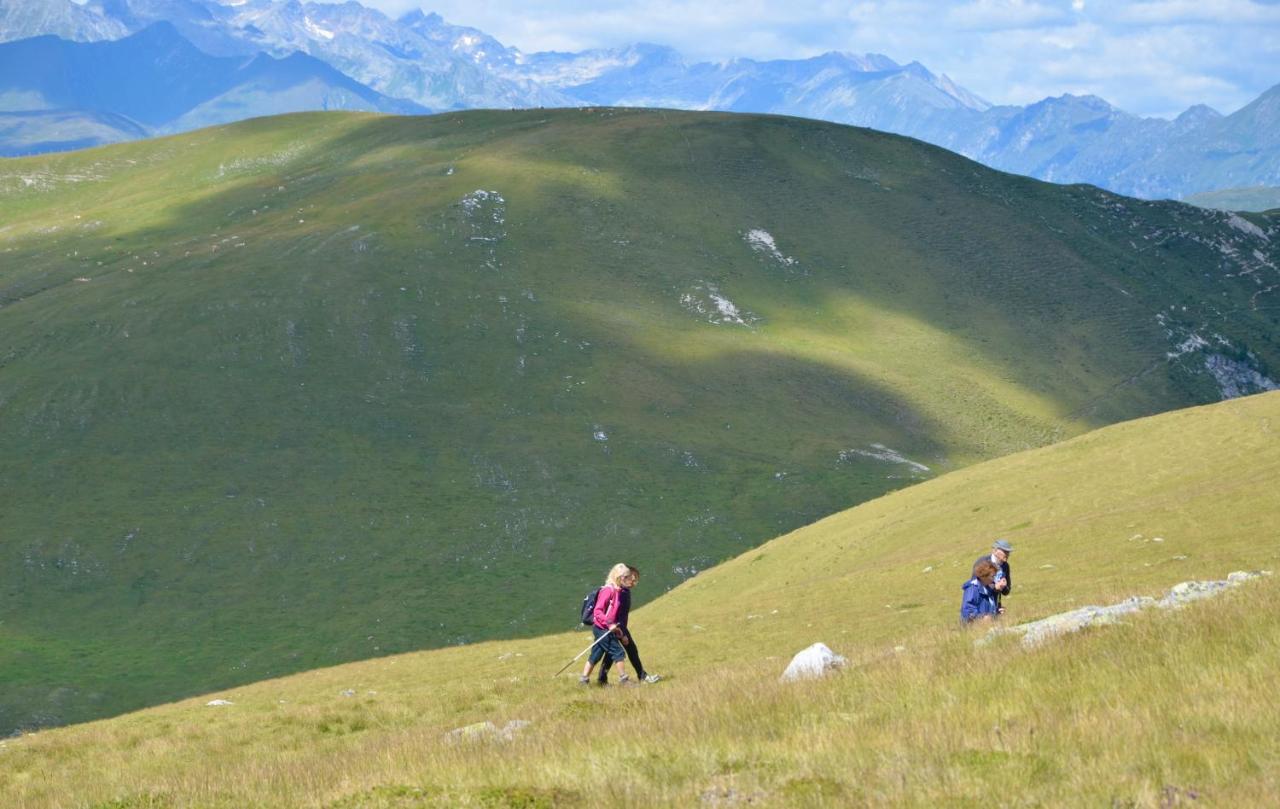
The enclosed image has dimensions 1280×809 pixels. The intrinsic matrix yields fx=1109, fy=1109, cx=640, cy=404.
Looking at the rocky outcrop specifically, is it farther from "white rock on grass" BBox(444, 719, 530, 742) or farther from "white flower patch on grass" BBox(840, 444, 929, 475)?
"white flower patch on grass" BBox(840, 444, 929, 475)

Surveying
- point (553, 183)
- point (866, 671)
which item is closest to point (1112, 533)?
point (866, 671)

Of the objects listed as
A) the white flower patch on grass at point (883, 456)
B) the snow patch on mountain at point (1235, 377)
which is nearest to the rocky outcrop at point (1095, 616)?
the white flower patch on grass at point (883, 456)

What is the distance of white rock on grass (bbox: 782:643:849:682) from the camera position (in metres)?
18.8

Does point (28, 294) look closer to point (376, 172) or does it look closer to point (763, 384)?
point (376, 172)

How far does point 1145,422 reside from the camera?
58.7 metres

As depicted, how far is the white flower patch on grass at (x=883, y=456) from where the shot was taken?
12169 centimetres

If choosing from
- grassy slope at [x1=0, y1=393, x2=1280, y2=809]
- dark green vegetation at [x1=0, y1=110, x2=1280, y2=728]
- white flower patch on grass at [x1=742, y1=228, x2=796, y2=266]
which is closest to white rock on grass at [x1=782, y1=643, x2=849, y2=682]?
grassy slope at [x1=0, y1=393, x2=1280, y2=809]

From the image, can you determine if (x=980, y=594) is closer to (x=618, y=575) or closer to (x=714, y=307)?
(x=618, y=575)

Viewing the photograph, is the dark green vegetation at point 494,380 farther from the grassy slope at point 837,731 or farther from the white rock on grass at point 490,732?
the white rock on grass at point 490,732

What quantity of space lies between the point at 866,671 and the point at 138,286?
477ft

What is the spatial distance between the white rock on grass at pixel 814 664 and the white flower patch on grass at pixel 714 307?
5222 inches

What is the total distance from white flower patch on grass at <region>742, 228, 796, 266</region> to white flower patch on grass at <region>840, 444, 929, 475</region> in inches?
2059

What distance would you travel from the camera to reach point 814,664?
19.3m

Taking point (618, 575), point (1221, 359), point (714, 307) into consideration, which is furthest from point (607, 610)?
point (1221, 359)
